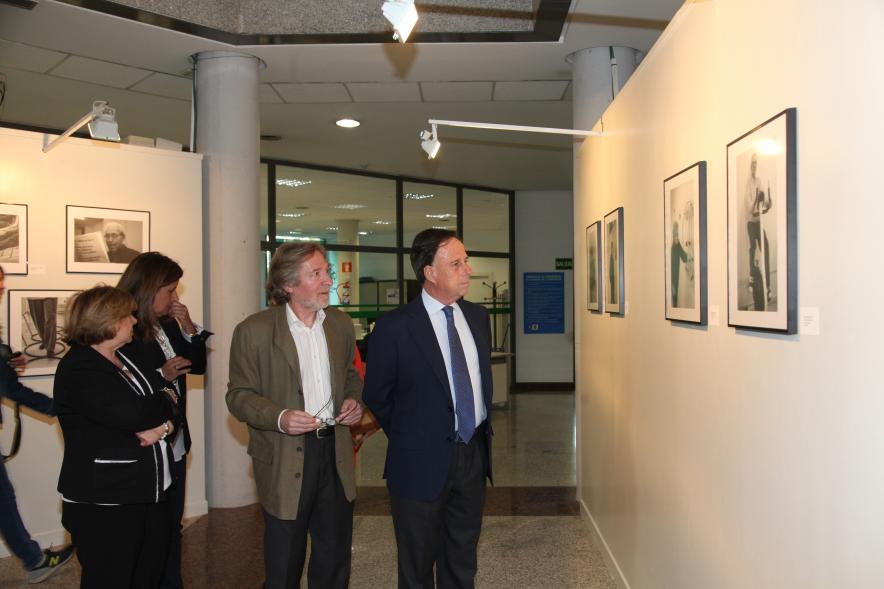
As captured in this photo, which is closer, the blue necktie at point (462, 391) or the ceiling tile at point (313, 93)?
the blue necktie at point (462, 391)

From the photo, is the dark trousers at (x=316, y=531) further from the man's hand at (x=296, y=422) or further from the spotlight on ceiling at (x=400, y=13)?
the spotlight on ceiling at (x=400, y=13)

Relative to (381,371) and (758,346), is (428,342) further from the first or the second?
(758,346)

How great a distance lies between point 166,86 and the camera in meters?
6.28

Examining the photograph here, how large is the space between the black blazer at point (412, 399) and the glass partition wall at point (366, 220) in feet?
20.9

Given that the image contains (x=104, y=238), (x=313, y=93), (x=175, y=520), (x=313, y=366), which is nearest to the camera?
(x=313, y=366)

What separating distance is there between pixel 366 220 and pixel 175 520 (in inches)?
308

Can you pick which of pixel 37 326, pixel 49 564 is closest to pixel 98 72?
pixel 37 326

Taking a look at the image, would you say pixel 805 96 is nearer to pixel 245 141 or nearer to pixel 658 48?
pixel 658 48

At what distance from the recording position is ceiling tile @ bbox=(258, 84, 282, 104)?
6.28 metres

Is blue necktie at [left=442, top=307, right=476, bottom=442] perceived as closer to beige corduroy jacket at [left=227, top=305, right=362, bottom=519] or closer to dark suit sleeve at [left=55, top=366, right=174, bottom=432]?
beige corduroy jacket at [left=227, top=305, right=362, bottom=519]

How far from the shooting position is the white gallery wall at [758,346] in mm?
1581

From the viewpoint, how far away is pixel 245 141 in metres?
5.65

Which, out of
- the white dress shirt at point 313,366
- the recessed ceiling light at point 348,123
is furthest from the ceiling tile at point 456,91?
the white dress shirt at point 313,366

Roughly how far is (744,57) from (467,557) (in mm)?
2130
